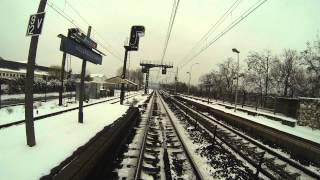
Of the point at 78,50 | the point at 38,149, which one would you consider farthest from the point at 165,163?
the point at 78,50

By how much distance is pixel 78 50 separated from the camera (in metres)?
11.2

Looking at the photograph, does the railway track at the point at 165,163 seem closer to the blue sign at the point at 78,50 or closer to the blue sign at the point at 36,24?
the blue sign at the point at 78,50

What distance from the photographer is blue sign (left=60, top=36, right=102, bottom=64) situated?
954cm

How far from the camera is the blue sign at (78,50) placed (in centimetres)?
954

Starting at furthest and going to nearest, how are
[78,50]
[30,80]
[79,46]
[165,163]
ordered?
[79,46] < [78,50] < [165,163] < [30,80]

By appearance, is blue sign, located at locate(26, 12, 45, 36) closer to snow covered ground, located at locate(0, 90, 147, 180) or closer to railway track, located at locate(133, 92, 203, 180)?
snow covered ground, located at locate(0, 90, 147, 180)

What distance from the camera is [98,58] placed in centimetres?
1484

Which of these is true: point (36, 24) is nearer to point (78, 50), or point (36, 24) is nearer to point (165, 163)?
point (78, 50)

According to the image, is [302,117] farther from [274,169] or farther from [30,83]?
[30,83]

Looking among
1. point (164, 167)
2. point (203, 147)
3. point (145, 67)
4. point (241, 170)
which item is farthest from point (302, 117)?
point (145, 67)

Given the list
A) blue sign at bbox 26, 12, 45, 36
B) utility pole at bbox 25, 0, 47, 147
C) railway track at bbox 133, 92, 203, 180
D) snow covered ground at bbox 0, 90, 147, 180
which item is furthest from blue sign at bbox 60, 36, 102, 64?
railway track at bbox 133, 92, 203, 180

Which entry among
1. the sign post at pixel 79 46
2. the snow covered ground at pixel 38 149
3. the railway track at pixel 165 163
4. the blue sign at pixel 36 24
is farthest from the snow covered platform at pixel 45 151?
the blue sign at pixel 36 24

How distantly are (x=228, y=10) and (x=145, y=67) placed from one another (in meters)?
54.4

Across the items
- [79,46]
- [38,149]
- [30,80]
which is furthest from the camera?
[79,46]
